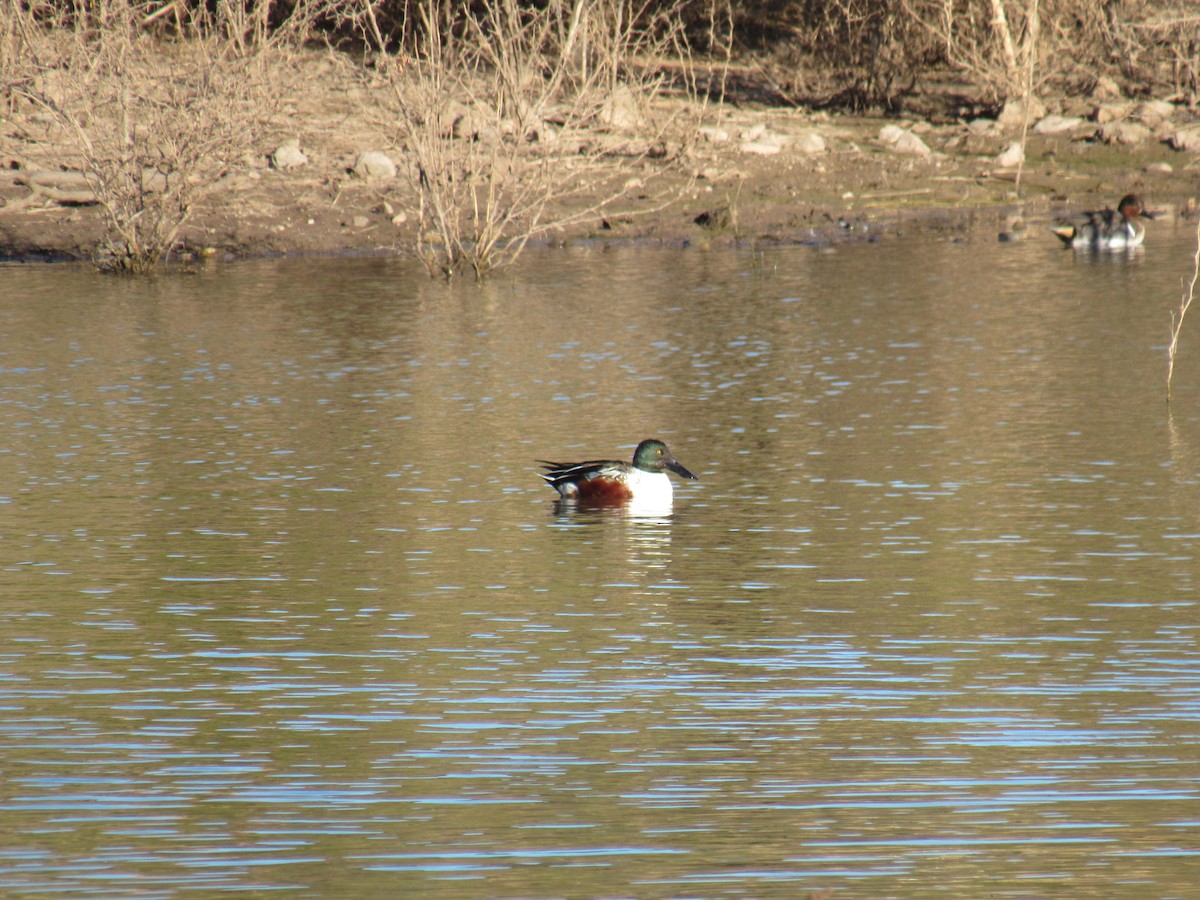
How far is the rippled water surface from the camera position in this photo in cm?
506

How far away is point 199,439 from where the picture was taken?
1196 centimetres

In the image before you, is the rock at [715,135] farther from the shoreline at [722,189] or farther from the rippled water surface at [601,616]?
the rippled water surface at [601,616]

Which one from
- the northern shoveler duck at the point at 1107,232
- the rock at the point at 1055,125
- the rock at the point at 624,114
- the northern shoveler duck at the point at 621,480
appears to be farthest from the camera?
the rock at the point at 1055,125

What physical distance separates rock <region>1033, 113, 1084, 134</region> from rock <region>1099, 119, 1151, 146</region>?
522 millimetres

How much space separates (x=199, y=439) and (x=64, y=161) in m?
11.5

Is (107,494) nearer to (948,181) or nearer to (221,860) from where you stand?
(221,860)

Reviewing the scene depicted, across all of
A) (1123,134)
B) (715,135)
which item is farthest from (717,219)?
(1123,134)

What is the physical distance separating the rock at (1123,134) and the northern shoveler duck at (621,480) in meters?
18.2

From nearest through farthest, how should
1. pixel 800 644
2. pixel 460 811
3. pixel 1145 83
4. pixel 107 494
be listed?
pixel 460 811, pixel 800 644, pixel 107 494, pixel 1145 83

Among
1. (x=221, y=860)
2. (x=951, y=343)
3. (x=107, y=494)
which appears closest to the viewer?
(x=221, y=860)

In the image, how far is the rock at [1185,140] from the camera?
26500mm

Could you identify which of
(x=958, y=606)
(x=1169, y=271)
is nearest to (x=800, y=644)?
(x=958, y=606)

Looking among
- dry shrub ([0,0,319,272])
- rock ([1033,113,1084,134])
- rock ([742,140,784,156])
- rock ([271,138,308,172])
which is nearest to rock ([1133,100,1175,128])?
rock ([1033,113,1084,134])

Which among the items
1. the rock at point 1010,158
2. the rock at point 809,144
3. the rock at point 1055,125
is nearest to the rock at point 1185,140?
the rock at point 1055,125
